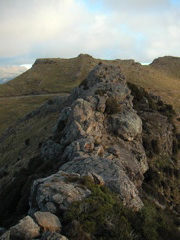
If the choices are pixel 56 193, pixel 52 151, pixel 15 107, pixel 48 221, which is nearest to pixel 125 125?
pixel 52 151

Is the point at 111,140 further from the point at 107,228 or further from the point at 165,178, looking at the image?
the point at 107,228

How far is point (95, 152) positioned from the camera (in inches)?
952

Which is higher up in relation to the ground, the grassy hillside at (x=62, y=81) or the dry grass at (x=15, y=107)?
the grassy hillside at (x=62, y=81)

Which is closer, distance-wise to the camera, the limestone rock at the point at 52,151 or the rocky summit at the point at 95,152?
the rocky summit at the point at 95,152

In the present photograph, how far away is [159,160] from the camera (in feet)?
111

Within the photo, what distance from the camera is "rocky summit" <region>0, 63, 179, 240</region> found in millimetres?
13998

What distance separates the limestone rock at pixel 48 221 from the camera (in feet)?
41.9

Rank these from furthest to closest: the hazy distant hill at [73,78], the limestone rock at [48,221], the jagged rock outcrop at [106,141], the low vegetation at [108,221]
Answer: the hazy distant hill at [73,78] → the jagged rock outcrop at [106,141] → the low vegetation at [108,221] → the limestone rock at [48,221]

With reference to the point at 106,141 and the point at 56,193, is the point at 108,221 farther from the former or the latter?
the point at 106,141

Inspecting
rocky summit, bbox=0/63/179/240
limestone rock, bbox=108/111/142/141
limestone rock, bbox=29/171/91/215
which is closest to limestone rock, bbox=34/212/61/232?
rocky summit, bbox=0/63/179/240

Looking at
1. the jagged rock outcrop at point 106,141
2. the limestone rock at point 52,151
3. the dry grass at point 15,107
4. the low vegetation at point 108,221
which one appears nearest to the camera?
the low vegetation at point 108,221

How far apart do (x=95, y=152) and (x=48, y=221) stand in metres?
11.6

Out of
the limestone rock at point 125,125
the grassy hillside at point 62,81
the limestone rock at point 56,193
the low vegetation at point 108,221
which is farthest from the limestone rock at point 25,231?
the grassy hillside at point 62,81

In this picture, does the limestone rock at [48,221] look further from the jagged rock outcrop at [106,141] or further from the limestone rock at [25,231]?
the jagged rock outcrop at [106,141]
